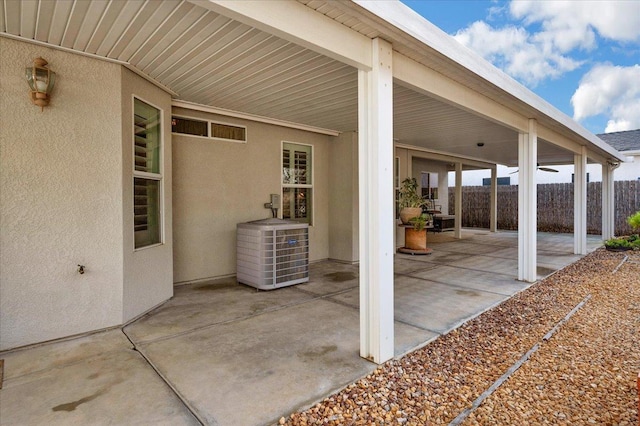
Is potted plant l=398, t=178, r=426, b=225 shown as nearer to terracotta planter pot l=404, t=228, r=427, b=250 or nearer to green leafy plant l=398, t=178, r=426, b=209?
green leafy plant l=398, t=178, r=426, b=209

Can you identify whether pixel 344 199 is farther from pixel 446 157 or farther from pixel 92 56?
pixel 446 157

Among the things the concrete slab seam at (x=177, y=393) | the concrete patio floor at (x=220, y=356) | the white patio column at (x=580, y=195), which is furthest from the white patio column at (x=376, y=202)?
the white patio column at (x=580, y=195)

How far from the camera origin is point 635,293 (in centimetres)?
482

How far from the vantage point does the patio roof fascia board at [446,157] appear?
9230mm

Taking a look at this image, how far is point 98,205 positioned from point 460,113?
5174 mm

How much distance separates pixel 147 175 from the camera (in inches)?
157

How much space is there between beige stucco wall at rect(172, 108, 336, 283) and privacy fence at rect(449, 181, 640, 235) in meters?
10.3

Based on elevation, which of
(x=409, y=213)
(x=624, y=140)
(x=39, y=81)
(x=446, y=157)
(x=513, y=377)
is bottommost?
(x=513, y=377)

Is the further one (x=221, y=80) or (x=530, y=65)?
(x=530, y=65)

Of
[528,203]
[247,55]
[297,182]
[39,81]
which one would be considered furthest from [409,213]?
[39,81]

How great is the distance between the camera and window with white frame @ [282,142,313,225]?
257 inches

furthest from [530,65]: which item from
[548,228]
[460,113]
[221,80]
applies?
[221,80]

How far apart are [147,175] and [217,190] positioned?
1562 millimetres

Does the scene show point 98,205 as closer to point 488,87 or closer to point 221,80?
point 221,80
